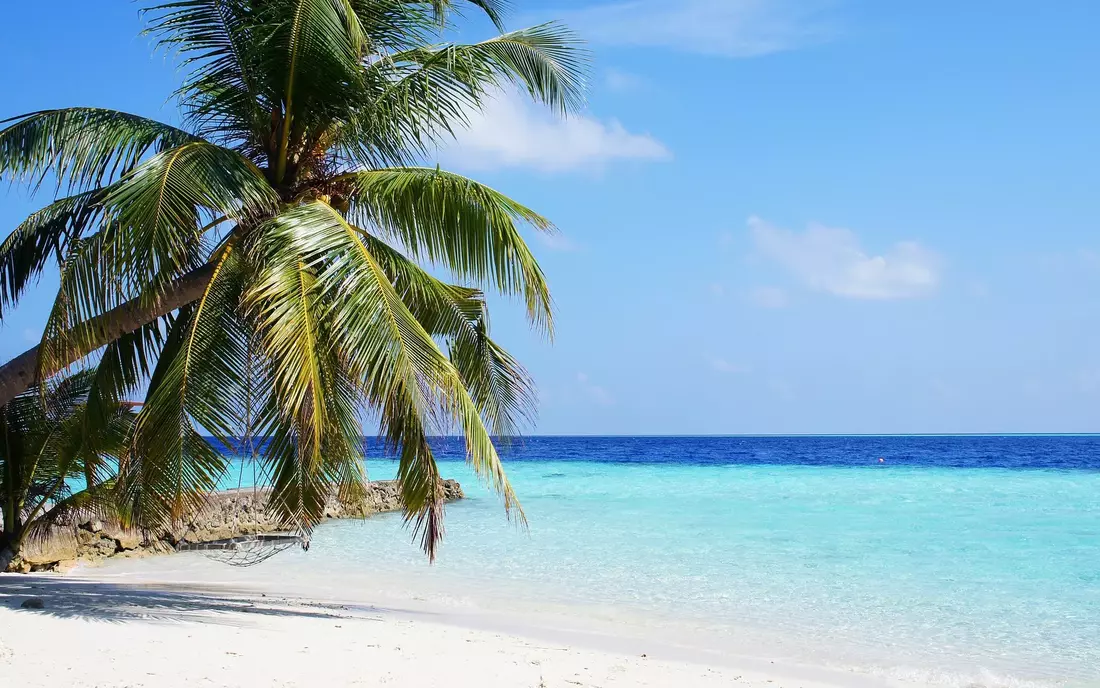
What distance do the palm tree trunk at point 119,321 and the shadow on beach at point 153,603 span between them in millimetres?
1672

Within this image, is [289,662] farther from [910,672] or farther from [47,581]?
[47,581]

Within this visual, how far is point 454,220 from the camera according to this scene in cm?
723

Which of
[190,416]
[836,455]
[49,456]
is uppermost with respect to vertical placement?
[190,416]

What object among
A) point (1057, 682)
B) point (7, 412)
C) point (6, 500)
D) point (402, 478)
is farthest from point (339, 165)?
point (1057, 682)

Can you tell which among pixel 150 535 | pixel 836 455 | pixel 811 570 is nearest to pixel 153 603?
pixel 150 535

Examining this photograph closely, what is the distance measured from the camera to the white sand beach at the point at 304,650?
491 cm

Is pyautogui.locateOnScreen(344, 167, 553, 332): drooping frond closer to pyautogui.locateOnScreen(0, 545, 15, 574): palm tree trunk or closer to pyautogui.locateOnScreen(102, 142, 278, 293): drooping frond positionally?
pyautogui.locateOnScreen(102, 142, 278, 293): drooping frond

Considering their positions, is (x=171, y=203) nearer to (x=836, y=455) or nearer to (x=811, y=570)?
(x=811, y=570)

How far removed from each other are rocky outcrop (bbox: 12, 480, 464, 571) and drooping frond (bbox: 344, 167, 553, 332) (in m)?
2.48

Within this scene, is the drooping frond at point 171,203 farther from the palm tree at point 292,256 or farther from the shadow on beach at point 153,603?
the shadow on beach at point 153,603

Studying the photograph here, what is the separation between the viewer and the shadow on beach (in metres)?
6.55

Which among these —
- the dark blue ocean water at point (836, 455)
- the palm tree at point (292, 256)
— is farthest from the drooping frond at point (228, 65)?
the dark blue ocean water at point (836, 455)

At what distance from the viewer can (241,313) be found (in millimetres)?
6406

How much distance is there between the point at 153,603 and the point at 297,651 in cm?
236
